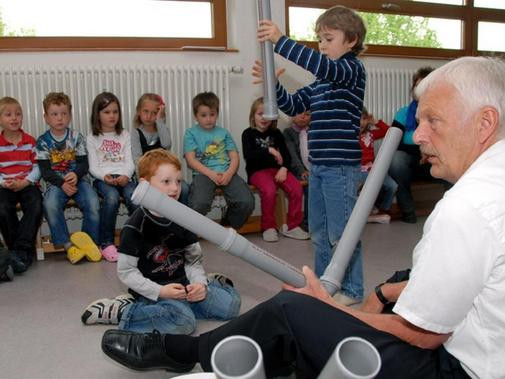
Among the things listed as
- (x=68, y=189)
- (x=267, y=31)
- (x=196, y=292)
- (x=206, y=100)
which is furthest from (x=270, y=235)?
(x=267, y=31)

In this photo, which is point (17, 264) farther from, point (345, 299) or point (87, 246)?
point (345, 299)

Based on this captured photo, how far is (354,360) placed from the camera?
62 centimetres

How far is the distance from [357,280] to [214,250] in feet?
4.07

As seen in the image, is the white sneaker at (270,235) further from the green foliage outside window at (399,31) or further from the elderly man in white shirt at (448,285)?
the elderly man in white shirt at (448,285)

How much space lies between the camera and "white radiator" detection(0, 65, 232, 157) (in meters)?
3.35

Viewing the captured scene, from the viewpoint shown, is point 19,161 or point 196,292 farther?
point 19,161

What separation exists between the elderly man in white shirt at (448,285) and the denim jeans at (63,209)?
2.22 meters

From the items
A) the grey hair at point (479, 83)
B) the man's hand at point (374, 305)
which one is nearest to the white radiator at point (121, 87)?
the man's hand at point (374, 305)

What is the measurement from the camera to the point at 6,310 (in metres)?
2.19

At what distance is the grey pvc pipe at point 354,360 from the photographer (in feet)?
1.92

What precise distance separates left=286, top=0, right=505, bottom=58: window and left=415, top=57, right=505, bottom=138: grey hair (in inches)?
128

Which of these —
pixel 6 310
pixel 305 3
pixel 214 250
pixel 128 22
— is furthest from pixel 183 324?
pixel 305 3

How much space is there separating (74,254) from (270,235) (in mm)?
1198

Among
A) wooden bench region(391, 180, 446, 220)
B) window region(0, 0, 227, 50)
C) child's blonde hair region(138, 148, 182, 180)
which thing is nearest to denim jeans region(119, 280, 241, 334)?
child's blonde hair region(138, 148, 182, 180)
